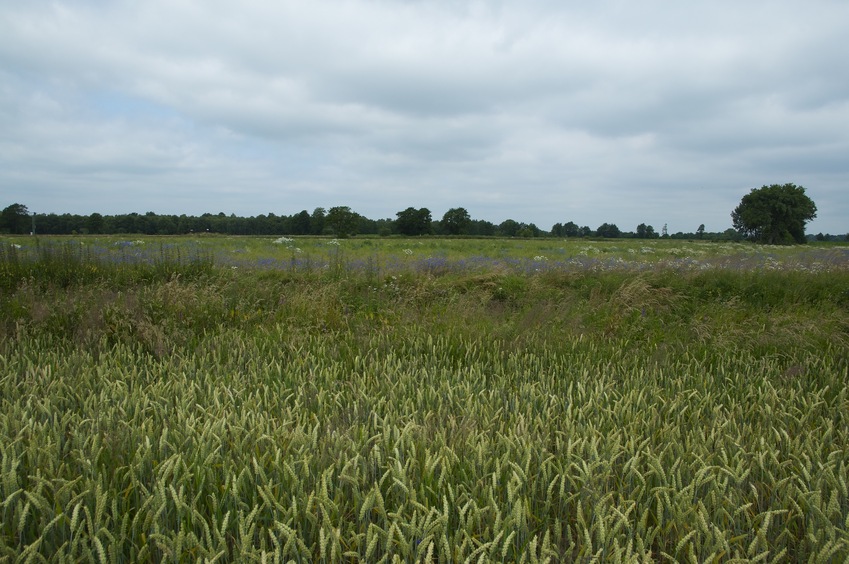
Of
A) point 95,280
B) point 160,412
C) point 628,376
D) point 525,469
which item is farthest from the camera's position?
point 95,280

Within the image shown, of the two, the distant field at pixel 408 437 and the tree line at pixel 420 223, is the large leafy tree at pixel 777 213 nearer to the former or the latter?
the tree line at pixel 420 223

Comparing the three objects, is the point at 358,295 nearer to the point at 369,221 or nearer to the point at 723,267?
the point at 723,267

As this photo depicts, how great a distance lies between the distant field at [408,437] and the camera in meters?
1.91

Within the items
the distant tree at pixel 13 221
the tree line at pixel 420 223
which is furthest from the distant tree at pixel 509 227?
the distant tree at pixel 13 221

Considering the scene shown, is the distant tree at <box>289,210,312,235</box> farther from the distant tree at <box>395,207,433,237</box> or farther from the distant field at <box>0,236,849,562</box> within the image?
the distant field at <box>0,236,849,562</box>

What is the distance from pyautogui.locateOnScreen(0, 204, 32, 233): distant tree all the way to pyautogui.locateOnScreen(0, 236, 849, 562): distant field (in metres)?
7.35

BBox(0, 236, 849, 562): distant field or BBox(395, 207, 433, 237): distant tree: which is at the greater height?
BBox(395, 207, 433, 237): distant tree

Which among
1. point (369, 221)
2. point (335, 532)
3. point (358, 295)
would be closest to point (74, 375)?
point (335, 532)

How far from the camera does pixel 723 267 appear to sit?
1123cm

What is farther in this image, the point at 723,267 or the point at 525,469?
the point at 723,267

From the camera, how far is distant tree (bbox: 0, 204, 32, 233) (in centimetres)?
1323

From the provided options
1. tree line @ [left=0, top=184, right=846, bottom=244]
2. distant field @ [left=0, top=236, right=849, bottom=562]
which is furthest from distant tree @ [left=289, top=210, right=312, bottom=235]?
distant field @ [left=0, top=236, right=849, bottom=562]

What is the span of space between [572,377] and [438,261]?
8.56 meters

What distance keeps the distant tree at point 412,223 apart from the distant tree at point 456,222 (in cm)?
503
